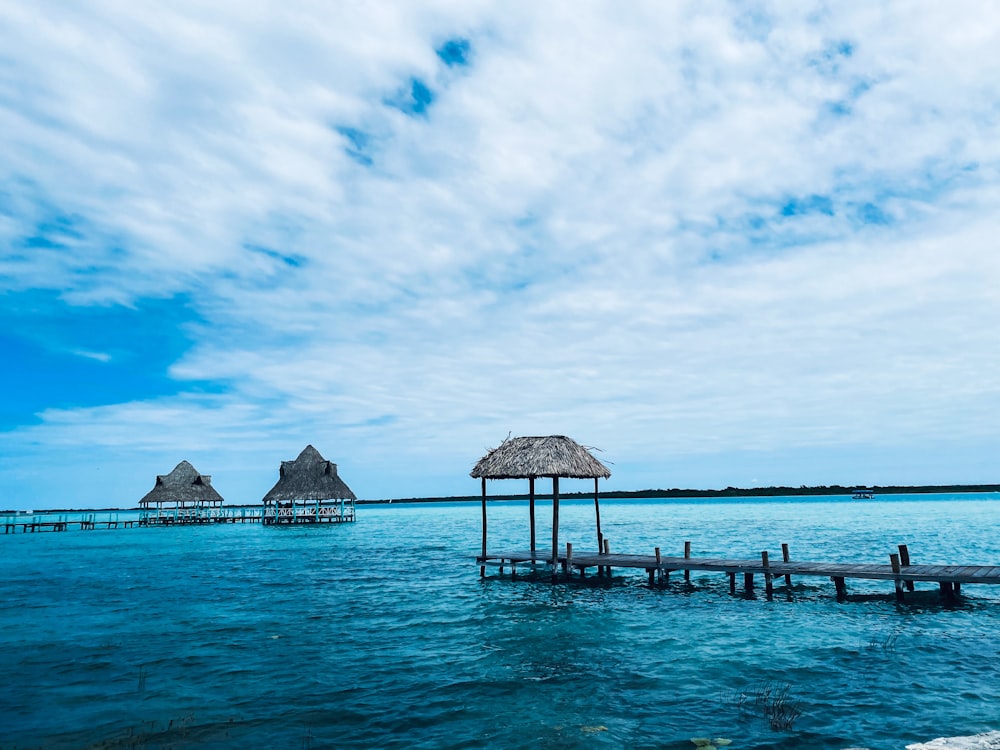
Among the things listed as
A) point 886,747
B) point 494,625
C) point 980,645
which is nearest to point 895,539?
point 980,645

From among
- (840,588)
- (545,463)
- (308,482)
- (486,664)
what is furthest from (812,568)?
(308,482)

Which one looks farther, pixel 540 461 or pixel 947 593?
pixel 540 461

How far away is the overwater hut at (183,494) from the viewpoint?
7894 cm

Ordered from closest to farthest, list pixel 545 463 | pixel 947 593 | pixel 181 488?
pixel 947 593
pixel 545 463
pixel 181 488

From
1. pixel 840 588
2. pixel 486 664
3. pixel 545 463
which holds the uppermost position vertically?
pixel 545 463

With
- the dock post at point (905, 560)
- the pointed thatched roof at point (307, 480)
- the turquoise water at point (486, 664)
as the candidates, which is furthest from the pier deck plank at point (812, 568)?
the pointed thatched roof at point (307, 480)

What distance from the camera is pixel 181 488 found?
80.0m

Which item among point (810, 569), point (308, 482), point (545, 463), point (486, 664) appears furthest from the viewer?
point (308, 482)

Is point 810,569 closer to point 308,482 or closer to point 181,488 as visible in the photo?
point 308,482

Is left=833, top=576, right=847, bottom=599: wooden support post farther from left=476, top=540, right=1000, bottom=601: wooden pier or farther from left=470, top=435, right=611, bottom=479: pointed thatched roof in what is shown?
left=470, top=435, right=611, bottom=479: pointed thatched roof

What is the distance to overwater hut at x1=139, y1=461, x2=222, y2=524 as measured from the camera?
259ft

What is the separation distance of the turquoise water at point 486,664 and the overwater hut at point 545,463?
399 centimetres

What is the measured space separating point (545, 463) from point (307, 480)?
168ft

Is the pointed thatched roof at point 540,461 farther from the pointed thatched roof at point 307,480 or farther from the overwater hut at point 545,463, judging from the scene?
the pointed thatched roof at point 307,480
